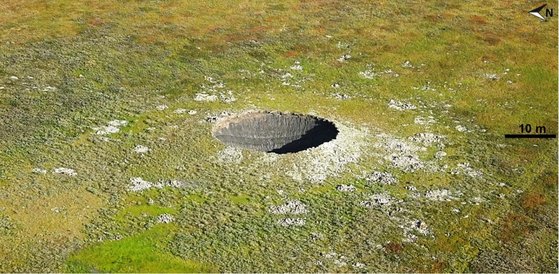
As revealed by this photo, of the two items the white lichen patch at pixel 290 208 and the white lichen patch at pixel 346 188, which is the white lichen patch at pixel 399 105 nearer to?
the white lichen patch at pixel 346 188

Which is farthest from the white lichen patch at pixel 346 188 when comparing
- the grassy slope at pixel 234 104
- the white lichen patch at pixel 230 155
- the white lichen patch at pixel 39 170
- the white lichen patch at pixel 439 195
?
the white lichen patch at pixel 39 170

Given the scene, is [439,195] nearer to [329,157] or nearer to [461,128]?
[329,157]

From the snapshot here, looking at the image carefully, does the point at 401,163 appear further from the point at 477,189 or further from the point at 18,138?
the point at 18,138

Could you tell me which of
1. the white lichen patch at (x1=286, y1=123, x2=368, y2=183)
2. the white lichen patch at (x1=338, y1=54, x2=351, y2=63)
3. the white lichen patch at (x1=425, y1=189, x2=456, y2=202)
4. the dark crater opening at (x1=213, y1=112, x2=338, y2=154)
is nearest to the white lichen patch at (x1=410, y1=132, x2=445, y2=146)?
the white lichen patch at (x1=286, y1=123, x2=368, y2=183)

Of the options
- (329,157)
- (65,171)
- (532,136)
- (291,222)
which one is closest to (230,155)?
(329,157)

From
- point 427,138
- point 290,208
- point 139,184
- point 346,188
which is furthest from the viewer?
point 427,138

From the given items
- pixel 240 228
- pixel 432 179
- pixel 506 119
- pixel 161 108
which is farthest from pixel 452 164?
pixel 161 108
